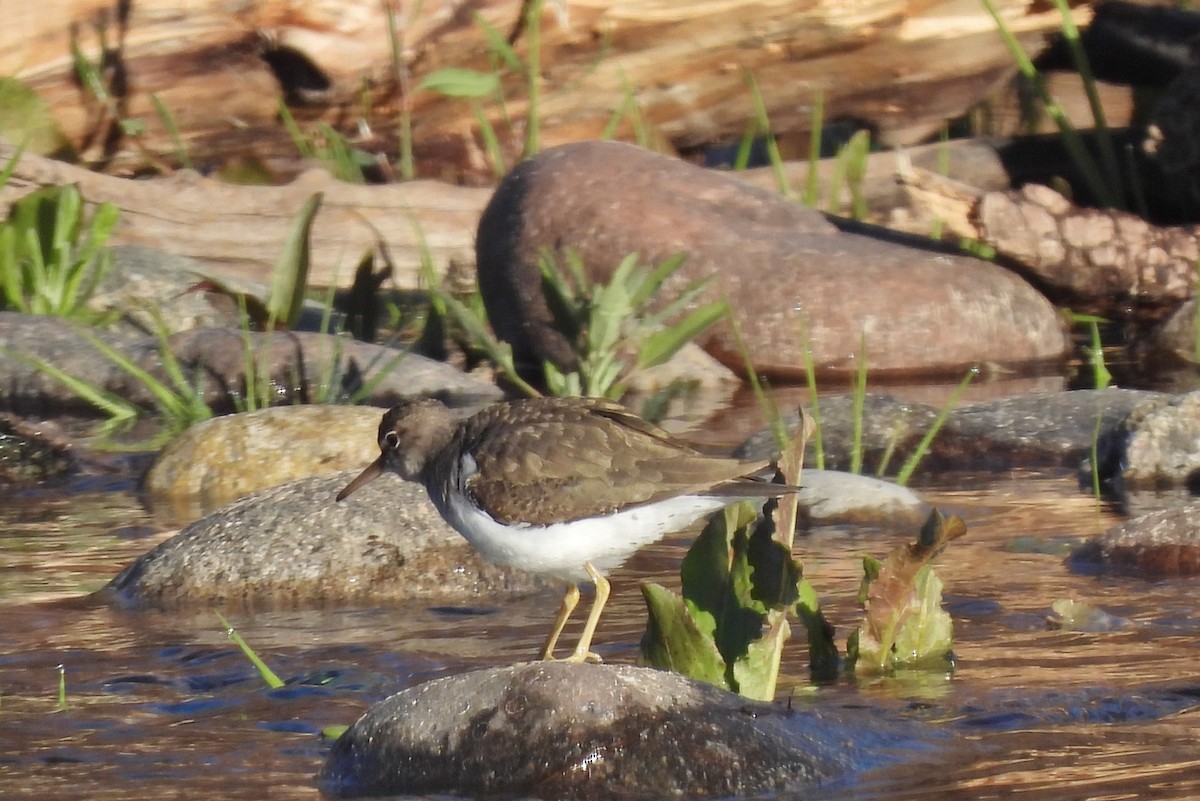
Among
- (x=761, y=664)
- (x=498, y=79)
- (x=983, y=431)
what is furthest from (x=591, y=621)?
(x=498, y=79)

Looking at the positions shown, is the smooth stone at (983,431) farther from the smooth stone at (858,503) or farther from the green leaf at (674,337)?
the smooth stone at (858,503)

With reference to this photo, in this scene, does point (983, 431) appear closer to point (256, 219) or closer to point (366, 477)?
point (366, 477)

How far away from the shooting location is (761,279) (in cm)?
871

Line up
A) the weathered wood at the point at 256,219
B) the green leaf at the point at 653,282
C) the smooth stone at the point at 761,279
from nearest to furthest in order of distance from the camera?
the green leaf at the point at 653,282, the smooth stone at the point at 761,279, the weathered wood at the point at 256,219

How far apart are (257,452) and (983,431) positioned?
2.74 meters

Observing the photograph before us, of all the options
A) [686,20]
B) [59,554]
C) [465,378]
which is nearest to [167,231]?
[465,378]

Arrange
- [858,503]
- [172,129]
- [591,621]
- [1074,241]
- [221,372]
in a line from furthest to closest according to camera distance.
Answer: [172,129], [1074,241], [221,372], [858,503], [591,621]

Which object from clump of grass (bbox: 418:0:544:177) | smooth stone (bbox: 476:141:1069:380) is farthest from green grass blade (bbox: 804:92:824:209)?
clump of grass (bbox: 418:0:544:177)

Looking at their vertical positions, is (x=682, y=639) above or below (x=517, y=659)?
above

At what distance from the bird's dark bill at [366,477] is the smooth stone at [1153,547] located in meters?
2.00

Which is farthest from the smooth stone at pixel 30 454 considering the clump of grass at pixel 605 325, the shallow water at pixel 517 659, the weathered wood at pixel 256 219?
the weathered wood at pixel 256 219

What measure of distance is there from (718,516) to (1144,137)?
6328 mm

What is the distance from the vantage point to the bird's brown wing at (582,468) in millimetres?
4328

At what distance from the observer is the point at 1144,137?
31.2 feet
